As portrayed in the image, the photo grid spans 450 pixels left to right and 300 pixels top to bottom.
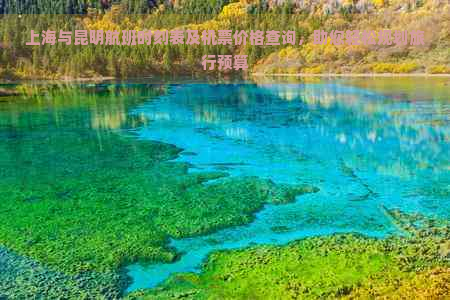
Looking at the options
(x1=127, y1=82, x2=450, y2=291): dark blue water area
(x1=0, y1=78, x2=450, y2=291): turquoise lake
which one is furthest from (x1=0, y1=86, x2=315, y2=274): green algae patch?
(x1=127, y1=82, x2=450, y2=291): dark blue water area

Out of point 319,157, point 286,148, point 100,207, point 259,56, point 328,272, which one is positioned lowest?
point 328,272

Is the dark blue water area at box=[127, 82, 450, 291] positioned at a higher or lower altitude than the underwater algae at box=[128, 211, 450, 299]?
higher

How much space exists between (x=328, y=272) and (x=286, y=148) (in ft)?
76.9

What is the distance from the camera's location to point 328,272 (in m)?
16.9

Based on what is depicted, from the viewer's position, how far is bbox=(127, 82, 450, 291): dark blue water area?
21445mm

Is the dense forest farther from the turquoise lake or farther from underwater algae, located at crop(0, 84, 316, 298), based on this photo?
underwater algae, located at crop(0, 84, 316, 298)

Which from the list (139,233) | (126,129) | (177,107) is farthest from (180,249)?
(177,107)

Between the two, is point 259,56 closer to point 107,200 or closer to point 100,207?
point 107,200

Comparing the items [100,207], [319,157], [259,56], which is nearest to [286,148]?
[319,157]

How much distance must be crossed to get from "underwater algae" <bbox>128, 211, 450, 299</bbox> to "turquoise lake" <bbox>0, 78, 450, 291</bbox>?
1021 mm

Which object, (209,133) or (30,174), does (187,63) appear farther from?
(30,174)

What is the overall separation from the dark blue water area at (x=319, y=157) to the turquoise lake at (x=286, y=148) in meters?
0.08

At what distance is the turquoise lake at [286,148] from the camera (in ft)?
72.3

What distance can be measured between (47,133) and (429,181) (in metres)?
35.2
